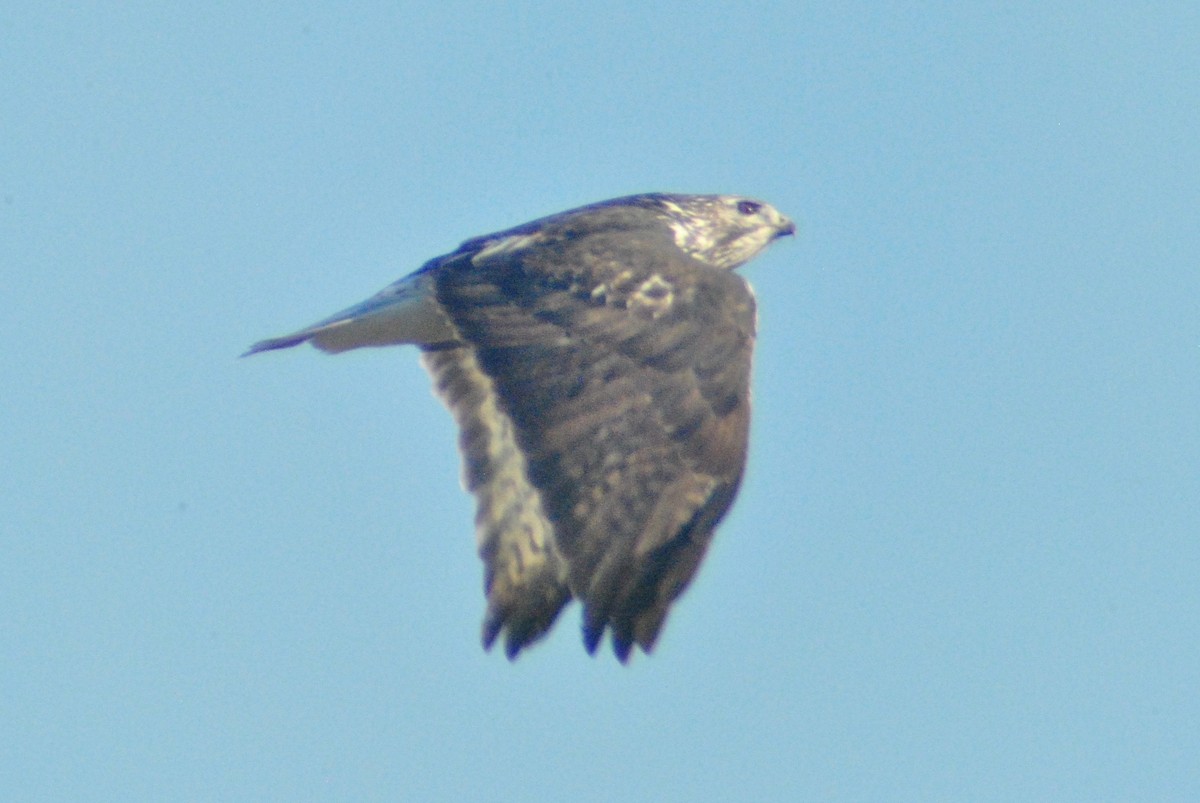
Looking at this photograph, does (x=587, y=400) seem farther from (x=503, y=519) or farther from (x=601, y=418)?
(x=503, y=519)

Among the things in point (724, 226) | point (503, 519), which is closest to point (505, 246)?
point (503, 519)

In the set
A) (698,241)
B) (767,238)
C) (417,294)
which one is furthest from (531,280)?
(767,238)

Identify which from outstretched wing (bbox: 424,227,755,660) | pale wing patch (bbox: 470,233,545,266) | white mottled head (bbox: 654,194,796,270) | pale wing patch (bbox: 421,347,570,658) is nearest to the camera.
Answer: outstretched wing (bbox: 424,227,755,660)

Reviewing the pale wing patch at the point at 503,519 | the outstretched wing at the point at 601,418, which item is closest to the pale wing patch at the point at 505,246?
the outstretched wing at the point at 601,418

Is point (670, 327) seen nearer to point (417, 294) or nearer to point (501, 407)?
point (501, 407)

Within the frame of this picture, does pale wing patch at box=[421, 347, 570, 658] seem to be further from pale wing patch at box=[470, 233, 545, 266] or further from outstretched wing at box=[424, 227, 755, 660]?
pale wing patch at box=[470, 233, 545, 266]

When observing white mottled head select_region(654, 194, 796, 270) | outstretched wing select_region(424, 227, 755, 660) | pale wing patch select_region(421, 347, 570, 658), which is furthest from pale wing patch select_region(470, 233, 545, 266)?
white mottled head select_region(654, 194, 796, 270)

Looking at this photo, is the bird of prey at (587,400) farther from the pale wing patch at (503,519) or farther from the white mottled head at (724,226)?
the white mottled head at (724,226)
